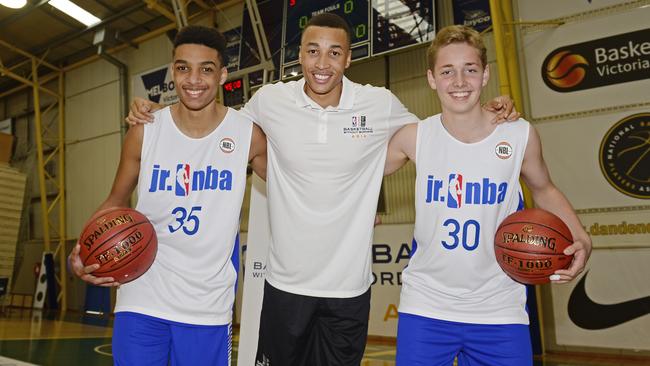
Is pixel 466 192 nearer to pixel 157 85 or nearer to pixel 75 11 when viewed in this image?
pixel 157 85

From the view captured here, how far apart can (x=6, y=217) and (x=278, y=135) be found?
13283 millimetres

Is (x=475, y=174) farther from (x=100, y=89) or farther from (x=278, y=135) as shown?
(x=100, y=89)

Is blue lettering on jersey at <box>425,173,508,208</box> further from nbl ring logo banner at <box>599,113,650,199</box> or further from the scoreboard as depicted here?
the scoreboard

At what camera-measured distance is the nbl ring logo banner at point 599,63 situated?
675 centimetres

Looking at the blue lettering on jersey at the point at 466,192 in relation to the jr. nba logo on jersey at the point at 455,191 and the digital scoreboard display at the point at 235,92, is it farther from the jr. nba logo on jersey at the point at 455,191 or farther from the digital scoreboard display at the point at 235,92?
the digital scoreboard display at the point at 235,92

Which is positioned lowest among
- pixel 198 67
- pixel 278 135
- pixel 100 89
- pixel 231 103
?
pixel 278 135

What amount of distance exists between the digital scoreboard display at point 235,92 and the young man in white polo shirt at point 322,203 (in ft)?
20.8

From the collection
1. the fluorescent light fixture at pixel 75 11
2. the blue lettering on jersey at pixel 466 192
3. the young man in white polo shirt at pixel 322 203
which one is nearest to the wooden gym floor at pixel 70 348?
the young man in white polo shirt at pixel 322 203

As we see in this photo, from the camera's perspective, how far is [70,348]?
7016 millimetres

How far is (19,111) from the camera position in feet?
55.1

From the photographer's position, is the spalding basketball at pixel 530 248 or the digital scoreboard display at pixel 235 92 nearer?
the spalding basketball at pixel 530 248

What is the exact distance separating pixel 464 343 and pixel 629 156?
588 centimetres

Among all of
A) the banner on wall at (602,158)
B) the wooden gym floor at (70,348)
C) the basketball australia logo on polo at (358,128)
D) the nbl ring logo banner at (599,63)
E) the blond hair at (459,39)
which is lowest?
the wooden gym floor at (70,348)

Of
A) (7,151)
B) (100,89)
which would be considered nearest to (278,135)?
(100,89)
